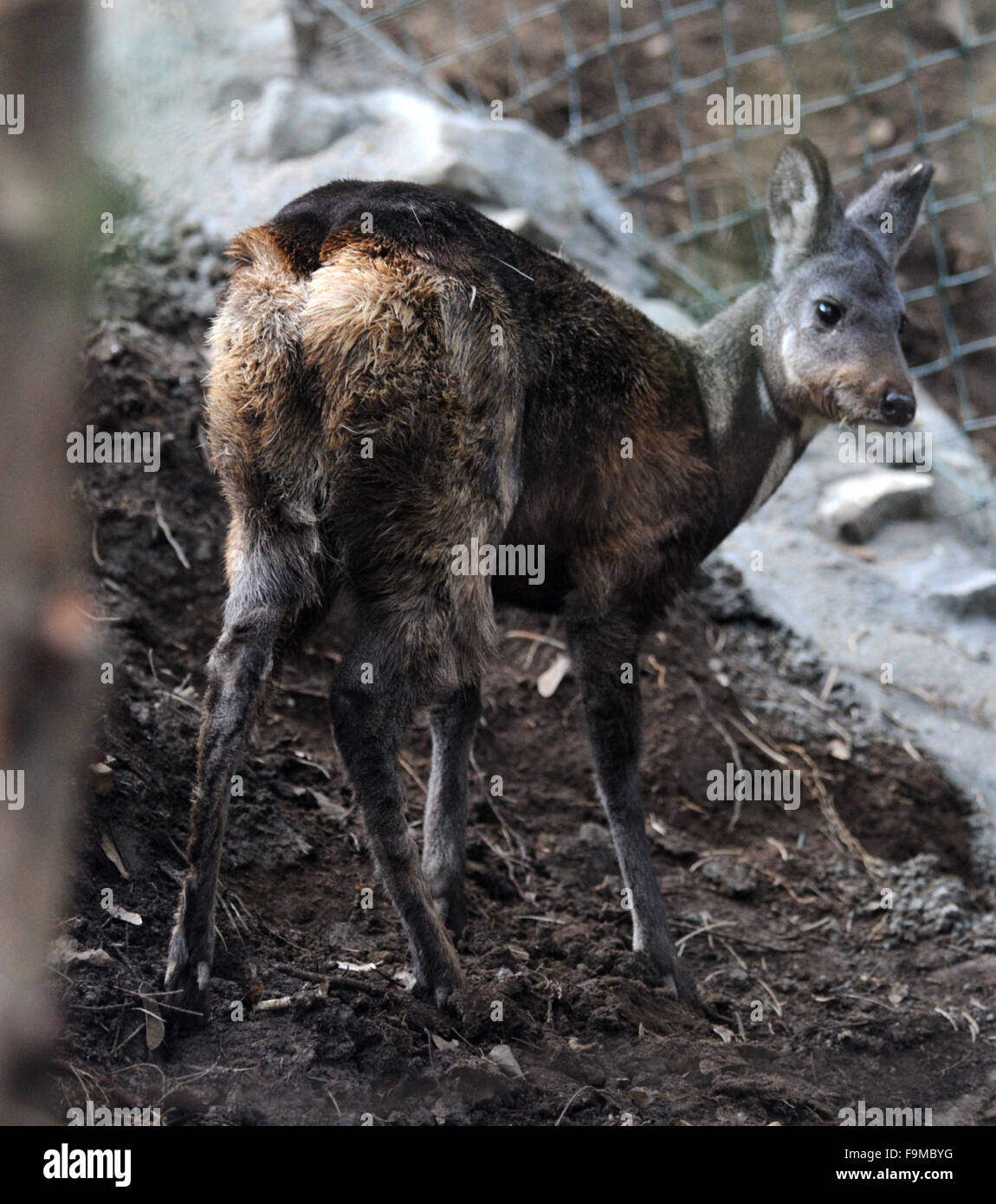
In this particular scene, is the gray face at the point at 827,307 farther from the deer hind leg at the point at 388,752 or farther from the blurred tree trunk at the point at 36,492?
the blurred tree trunk at the point at 36,492

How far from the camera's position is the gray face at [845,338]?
5523mm

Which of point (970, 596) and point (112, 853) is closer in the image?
point (112, 853)

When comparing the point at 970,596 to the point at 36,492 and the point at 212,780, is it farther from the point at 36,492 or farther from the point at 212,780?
the point at 36,492

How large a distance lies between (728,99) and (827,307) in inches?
199

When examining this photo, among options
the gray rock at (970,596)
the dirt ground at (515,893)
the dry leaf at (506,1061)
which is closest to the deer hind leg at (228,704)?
the dirt ground at (515,893)

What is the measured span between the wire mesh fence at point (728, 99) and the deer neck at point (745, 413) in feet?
9.52

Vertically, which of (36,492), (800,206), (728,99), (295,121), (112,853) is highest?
(728,99)

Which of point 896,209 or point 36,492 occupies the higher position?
point 896,209

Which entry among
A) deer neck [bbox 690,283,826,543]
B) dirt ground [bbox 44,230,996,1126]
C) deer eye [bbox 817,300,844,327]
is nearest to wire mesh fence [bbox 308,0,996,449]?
deer neck [bbox 690,283,826,543]

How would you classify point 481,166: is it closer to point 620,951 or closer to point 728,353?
point 728,353

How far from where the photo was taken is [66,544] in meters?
1.79

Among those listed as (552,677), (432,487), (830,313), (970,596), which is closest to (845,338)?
(830,313)

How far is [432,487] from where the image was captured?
420cm

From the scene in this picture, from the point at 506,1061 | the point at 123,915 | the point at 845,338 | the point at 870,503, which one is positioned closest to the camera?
the point at 506,1061
